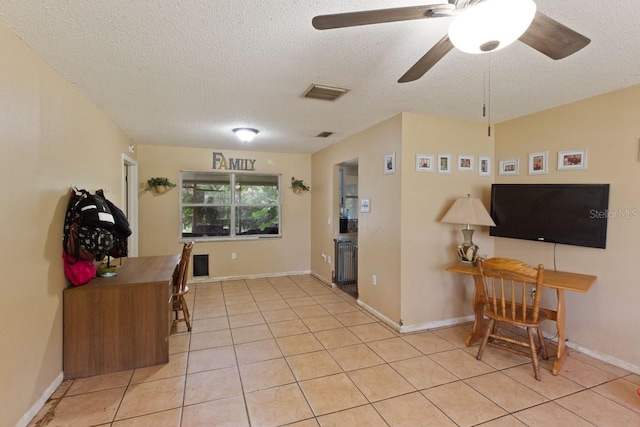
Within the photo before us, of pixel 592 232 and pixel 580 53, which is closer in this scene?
pixel 580 53

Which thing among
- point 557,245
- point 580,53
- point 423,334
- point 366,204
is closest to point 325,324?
point 423,334

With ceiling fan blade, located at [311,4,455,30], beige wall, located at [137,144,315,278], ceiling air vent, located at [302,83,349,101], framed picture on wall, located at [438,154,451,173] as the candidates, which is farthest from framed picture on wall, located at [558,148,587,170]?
beige wall, located at [137,144,315,278]

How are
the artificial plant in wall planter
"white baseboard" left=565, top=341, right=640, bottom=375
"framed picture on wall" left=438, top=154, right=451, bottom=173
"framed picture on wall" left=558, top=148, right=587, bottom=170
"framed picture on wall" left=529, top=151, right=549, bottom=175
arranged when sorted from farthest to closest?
the artificial plant in wall planter
"framed picture on wall" left=438, top=154, right=451, bottom=173
"framed picture on wall" left=529, top=151, right=549, bottom=175
"framed picture on wall" left=558, top=148, right=587, bottom=170
"white baseboard" left=565, top=341, right=640, bottom=375

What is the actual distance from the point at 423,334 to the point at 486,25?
289cm

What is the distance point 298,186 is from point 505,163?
3.33 m

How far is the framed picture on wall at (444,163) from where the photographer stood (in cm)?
333

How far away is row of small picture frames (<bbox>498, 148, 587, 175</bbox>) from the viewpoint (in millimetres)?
2820

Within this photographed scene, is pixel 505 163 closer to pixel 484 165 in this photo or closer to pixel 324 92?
pixel 484 165

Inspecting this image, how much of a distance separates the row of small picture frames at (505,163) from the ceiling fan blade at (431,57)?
1687 mm

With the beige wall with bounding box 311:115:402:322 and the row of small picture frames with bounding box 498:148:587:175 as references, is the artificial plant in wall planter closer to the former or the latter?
the beige wall with bounding box 311:115:402:322

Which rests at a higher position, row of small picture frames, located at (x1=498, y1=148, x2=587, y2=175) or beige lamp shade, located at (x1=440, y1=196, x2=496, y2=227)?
row of small picture frames, located at (x1=498, y1=148, x2=587, y2=175)

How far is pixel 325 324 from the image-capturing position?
135 inches

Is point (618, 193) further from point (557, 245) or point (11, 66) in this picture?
point (11, 66)

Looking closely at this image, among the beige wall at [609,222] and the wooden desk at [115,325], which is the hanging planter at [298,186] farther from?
the beige wall at [609,222]
